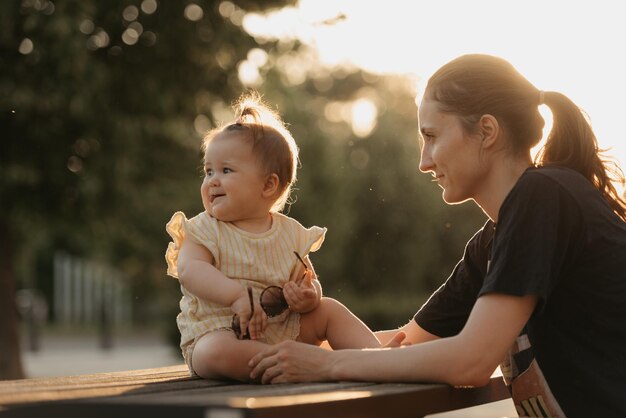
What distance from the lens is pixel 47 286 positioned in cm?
3947

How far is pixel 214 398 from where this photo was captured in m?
2.00

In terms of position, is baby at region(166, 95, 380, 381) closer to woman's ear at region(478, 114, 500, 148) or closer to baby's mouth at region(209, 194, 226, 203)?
baby's mouth at region(209, 194, 226, 203)

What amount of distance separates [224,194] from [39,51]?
8.35 m

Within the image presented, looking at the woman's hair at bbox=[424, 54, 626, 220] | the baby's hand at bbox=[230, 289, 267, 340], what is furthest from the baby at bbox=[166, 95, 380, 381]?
the woman's hair at bbox=[424, 54, 626, 220]

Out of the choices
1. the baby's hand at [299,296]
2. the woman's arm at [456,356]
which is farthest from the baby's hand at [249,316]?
the woman's arm at [456,356]

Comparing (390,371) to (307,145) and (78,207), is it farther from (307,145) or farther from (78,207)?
(307,145)

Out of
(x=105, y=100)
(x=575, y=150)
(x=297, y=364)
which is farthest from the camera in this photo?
(x=105, y=100)

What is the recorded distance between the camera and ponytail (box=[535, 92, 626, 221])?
3311 millimetres

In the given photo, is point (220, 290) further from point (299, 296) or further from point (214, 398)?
point (214, 398)

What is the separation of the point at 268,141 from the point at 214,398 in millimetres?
1702

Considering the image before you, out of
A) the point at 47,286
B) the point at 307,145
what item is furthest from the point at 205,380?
the point at 47,286

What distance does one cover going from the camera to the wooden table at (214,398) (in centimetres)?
194

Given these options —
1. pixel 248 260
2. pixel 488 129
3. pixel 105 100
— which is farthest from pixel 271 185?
pixel 105 100

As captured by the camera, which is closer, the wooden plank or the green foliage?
the wooden plank
